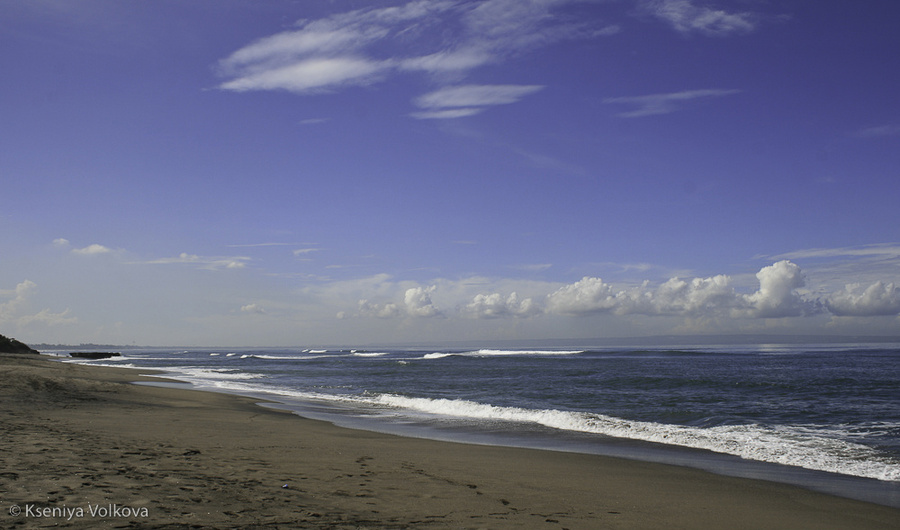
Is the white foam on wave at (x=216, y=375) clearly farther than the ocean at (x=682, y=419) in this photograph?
Yes

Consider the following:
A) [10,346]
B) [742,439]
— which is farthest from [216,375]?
[10,346]

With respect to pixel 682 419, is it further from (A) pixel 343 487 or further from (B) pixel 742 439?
(A) pixel 343 487

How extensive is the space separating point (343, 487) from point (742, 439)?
1017cm

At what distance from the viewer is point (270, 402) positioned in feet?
68.5

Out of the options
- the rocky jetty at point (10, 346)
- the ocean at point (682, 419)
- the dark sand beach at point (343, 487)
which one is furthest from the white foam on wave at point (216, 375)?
the rocky jetty at point (10, 346)

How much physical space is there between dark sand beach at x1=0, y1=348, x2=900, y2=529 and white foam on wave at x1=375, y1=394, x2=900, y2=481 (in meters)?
2.44

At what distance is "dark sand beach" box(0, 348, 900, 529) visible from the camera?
17.7 feet

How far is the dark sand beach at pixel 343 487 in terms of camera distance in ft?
17.7

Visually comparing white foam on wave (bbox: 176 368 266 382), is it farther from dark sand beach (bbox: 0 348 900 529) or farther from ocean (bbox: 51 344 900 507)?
dark sand beach (bbox: 0 348 900 529)

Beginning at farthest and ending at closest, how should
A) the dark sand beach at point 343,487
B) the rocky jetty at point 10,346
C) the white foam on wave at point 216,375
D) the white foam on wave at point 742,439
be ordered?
1. the rocky jetty at point 10,346
2. the white foam on wave at point 216,375
3. the white foam on wave at point 742,439
4. the dark sand beach at point 343,487

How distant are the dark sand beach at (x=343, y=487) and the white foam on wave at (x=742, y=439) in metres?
2.44

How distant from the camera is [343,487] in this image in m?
6.98

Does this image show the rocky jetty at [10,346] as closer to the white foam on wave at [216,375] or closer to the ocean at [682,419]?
the white foam on wave at [216,375]

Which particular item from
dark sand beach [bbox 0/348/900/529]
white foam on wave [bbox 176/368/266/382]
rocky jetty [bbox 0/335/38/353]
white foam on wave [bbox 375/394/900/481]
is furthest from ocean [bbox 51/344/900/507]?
rocky jetty [bbox 0/335/38/353]
